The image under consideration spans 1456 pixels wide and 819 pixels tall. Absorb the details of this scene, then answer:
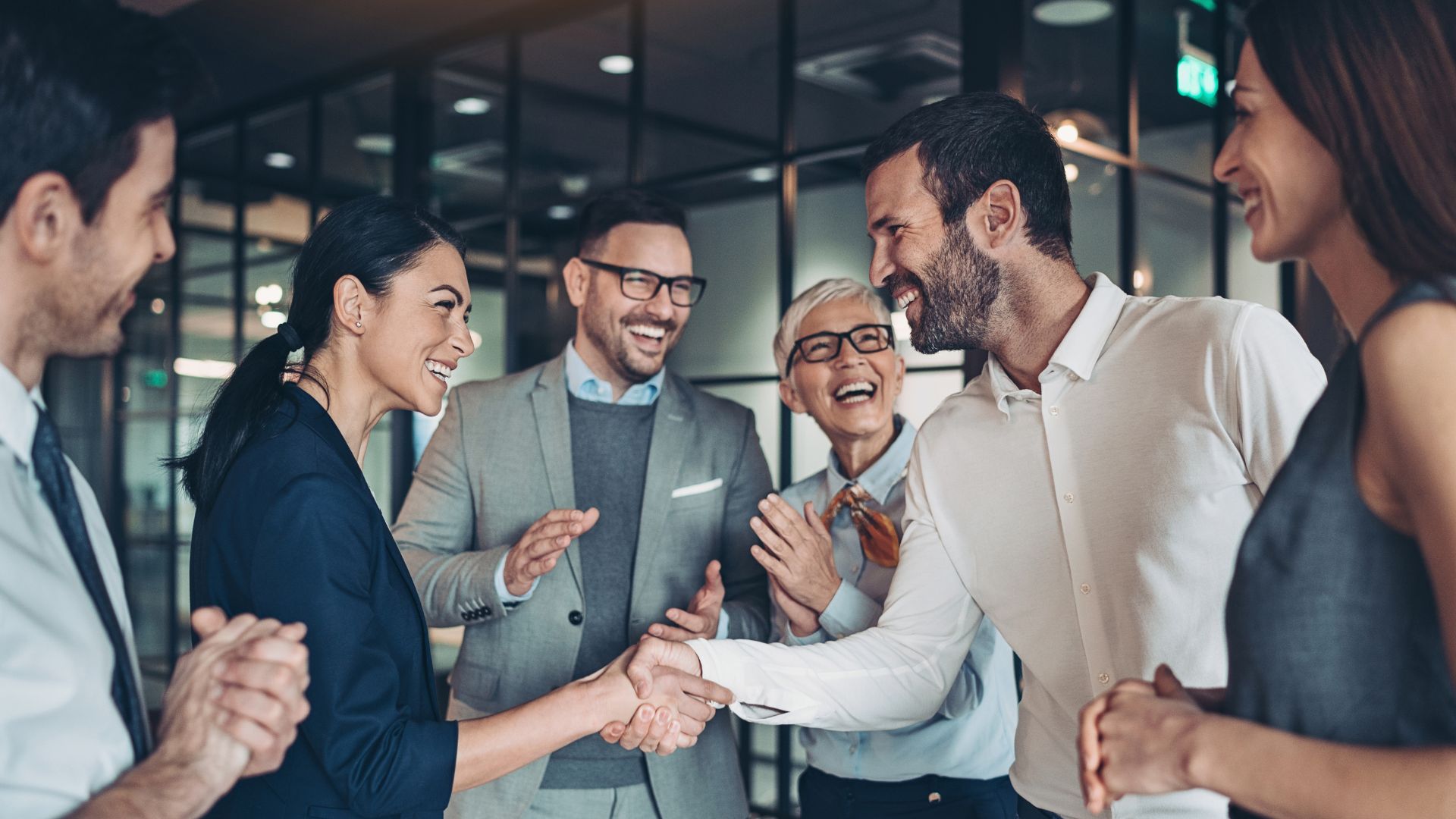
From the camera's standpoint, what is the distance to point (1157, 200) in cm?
557

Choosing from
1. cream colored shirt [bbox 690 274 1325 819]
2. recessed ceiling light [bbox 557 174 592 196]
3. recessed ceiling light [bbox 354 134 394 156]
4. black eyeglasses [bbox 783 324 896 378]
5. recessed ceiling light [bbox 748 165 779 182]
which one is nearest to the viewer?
cream colored shirt [bbox 690 274 1325 819]

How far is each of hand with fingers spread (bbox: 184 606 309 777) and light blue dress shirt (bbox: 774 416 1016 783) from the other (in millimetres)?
1192

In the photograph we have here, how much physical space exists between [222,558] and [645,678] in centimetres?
68

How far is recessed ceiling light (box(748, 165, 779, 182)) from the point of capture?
3.57m

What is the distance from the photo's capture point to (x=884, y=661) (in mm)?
1841

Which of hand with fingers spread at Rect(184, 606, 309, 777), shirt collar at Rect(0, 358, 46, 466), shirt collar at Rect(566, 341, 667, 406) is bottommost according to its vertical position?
hand with fingers spread at Rect(184, 606, 309, 777)

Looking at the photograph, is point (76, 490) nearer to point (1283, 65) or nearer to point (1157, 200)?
point (1283, 65)

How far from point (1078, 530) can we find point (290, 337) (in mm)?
1274

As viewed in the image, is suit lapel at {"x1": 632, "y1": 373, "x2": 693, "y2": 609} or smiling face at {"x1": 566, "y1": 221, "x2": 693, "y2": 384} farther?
smiling face at {"x1": 566, "y1": 221, "x2": 693, "y2": 384}

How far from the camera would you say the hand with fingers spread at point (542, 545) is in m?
1.99

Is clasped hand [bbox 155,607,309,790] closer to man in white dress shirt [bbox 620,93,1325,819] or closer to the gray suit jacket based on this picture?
man in white dress shirt [bbox 620,93,1325,819]

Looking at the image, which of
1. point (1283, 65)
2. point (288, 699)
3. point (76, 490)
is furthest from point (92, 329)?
point (1283, 65)

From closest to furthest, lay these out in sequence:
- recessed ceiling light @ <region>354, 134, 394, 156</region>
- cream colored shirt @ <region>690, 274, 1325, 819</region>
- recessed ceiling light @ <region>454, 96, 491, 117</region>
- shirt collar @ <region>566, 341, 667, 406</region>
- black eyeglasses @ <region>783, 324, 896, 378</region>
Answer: cream colored shirt @ <region>690, 274, 1325, 819</region>
black eyeglasses @ <region>783, 324, 896, 378</region>
shirt collar @ <region>566, 341, 667, 406</region>
recessed ceiling light @ <region>454, 96, 491, 117</region>
recessed ceiling light @ <region>354, 134, 394, 156</region>

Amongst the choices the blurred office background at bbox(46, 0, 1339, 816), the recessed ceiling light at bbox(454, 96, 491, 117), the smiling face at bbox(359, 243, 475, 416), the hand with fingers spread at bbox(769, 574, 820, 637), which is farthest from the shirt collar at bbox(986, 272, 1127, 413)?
the recessed ceiling light at bbox(454, 96, 491, 117)
